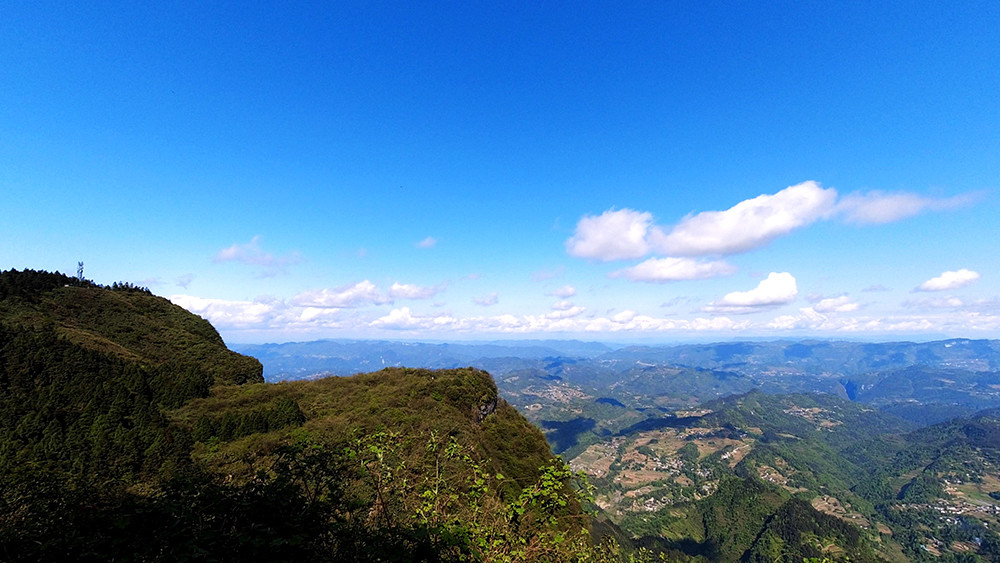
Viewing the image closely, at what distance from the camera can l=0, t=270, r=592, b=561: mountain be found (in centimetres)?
566

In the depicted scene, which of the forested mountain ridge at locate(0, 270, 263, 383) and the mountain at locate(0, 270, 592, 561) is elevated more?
the forested mountain ridge at locate(0, 270, 263, 383)

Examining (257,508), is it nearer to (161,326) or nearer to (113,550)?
(113,550)

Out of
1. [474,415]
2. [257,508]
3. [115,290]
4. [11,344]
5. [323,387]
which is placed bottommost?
[474,415]

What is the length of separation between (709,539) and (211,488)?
192 m

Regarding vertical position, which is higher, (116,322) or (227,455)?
(116,322)

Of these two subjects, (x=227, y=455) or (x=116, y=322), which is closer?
(x=227, y=455)

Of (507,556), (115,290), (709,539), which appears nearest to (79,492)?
(507,556)

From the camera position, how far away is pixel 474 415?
1489 inches

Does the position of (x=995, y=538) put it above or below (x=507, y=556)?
below

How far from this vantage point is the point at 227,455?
2317 centimetres

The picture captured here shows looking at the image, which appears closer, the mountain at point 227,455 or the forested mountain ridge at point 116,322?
the mountain at point 227,455

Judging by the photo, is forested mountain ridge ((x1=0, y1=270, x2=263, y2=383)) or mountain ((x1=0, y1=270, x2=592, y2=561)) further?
forested mountain ridge ((x1=0, y1=270, x2=263, y2=383))

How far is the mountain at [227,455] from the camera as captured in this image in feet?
18.6

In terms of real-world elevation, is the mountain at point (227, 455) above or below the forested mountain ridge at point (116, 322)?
below
